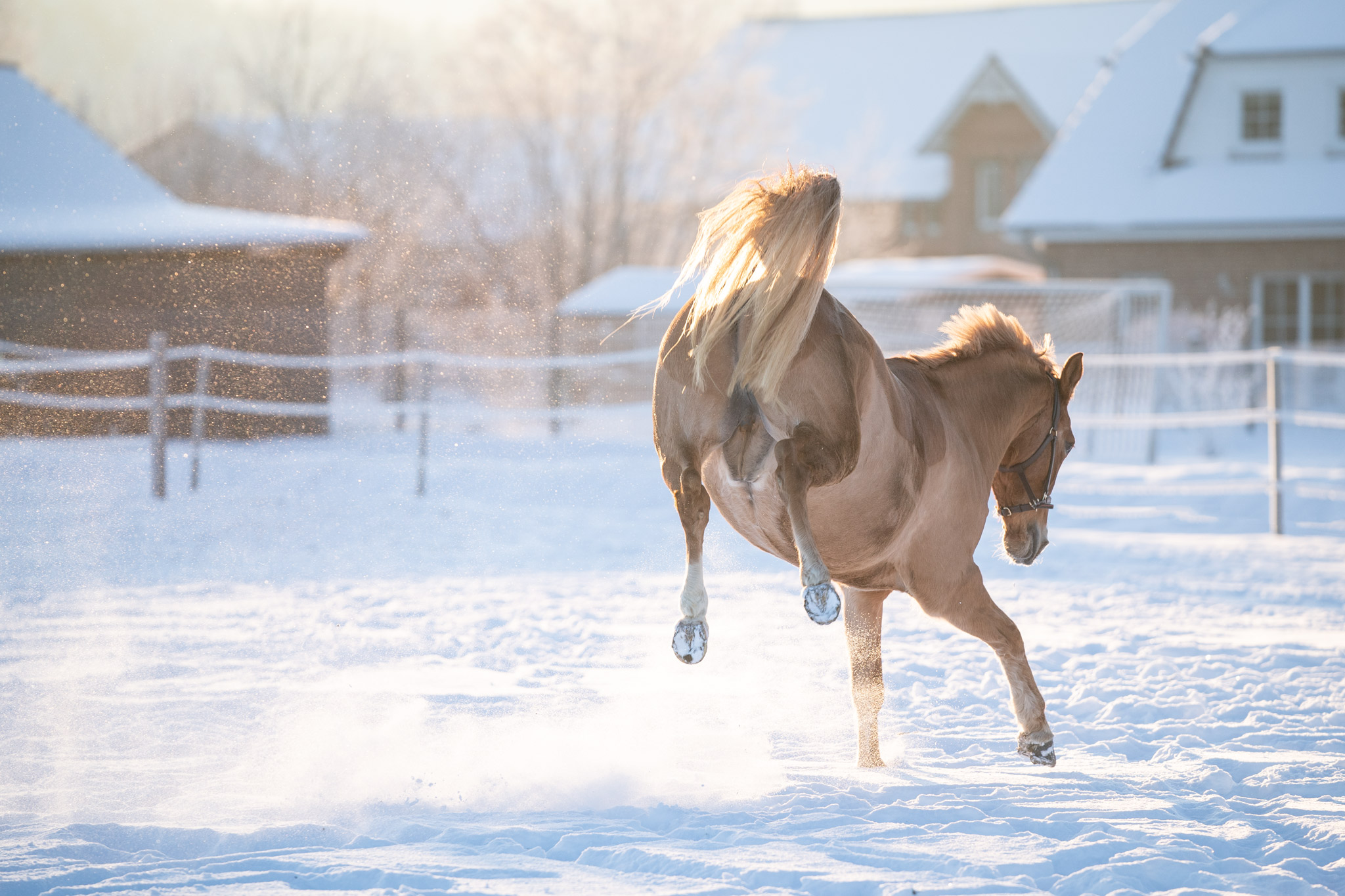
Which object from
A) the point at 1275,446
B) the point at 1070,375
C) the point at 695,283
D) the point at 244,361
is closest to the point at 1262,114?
the point at 695,283

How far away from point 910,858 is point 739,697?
1996 millimetres

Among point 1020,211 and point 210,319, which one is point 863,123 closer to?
point 1020,211

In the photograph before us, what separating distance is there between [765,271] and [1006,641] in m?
1.68

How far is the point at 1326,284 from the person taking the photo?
65.5 ft

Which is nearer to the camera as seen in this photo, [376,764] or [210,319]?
[376,764]

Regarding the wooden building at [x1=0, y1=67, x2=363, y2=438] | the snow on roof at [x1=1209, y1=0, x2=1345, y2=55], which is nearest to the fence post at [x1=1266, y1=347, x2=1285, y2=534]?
the wooden building at [x1=0, y1=67, x2=363, y2=438]

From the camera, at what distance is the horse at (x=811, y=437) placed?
3.31 meters

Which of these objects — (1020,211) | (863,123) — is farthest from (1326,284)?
(863,123)

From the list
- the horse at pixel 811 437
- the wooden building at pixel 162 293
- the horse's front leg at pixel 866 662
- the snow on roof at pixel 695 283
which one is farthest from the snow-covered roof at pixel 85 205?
the horse at pixel 811 437

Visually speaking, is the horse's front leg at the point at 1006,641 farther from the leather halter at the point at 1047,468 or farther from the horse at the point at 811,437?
the leather halter at the point at 1047,468

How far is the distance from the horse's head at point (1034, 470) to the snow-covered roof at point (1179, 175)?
16906 mm

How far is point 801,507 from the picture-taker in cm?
329

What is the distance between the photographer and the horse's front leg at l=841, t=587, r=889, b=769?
432cm

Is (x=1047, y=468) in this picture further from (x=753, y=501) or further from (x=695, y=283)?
(x=695, y=283)
